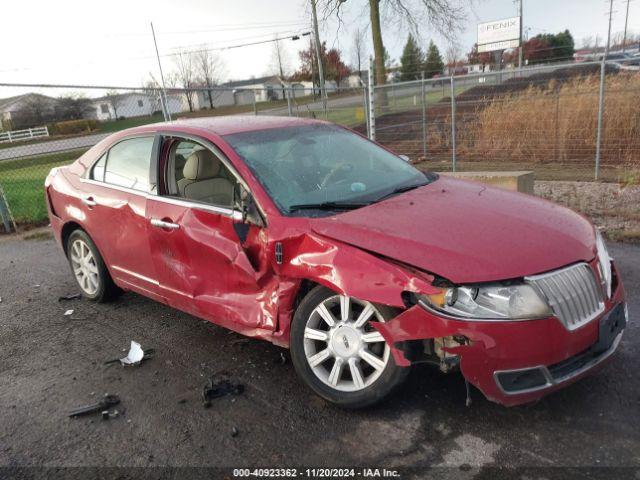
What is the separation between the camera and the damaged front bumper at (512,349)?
249 cm

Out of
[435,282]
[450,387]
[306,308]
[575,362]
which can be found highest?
[435,282]

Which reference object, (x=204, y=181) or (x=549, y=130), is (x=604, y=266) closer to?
(x=204, y=181)

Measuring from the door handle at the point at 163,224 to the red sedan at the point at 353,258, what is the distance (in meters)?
0.01

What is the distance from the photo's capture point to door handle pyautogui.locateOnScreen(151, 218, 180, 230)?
3.71 m

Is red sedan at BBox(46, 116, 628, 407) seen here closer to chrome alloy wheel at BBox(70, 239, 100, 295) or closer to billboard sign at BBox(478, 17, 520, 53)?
chrome alloy wheel at BBox(70, 239, 100, 295)

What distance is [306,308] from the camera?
3049mm

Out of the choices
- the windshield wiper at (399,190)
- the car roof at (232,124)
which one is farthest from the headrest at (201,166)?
the windshield wiper at (399,190)

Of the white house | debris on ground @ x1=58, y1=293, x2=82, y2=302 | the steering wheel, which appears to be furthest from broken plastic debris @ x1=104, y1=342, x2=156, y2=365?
the white house

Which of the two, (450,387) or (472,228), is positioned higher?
(472,228)

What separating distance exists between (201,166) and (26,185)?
11792 millimetres

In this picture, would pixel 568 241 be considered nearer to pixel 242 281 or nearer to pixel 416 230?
pixel 416 230

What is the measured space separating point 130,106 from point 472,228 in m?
29.2

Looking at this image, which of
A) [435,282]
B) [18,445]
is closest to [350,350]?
[435,282]

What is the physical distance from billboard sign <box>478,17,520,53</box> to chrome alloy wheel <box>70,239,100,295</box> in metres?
30.8
